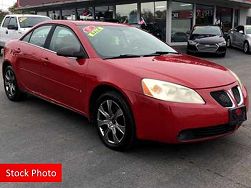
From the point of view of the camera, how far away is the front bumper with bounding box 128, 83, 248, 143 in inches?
154

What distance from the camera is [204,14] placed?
26.4 m

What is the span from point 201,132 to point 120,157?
0.96m

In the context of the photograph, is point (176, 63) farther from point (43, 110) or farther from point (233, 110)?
point (43, 110)

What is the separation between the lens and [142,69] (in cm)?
433

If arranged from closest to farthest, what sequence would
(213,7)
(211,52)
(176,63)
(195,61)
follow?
(176,63) → (195,61) → (211,52) → (213,7)

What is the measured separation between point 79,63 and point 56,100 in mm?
874

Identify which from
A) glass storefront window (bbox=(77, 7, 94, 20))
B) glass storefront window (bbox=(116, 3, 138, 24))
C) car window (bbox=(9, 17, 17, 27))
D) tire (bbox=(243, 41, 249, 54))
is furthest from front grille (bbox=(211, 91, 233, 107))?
glass storefront window (bbox=(77, 7, 94, 20))

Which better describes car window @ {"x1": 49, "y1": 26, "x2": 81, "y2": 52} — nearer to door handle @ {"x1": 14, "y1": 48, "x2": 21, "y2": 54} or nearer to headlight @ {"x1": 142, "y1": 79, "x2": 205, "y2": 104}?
door handle @ {"x1": 14, "y1": 48, "x2": 21, "y2": 54}

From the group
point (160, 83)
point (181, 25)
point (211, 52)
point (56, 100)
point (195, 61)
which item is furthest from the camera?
point (181, 25)

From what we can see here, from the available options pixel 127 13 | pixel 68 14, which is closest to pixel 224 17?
pixel 127 13

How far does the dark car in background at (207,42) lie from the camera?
1714 centimetres

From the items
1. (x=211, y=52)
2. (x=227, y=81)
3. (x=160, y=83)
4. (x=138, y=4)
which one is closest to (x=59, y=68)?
(x=160, y=83)

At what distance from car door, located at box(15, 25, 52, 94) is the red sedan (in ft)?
0.06

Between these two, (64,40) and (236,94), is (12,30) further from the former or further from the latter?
(236,94)
